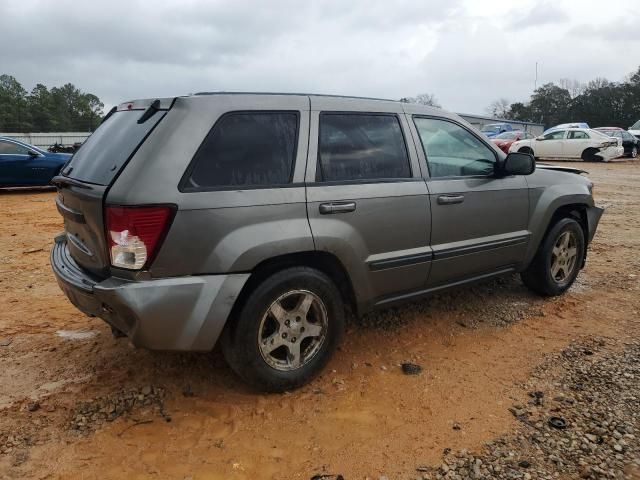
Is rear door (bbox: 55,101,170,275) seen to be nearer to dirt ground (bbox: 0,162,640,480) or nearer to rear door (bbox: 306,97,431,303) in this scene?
dirt ground (bbox: 0,162,640,480)

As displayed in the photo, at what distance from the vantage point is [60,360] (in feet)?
11.5

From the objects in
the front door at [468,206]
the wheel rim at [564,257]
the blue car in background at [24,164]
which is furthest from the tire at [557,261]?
the blue car in background at [24,164]

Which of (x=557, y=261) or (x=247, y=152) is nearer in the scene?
(x=247, y=152)

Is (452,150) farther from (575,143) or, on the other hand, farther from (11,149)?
(575,143)

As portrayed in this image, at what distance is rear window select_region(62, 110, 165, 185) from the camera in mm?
2752

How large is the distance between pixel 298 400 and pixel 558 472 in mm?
1421

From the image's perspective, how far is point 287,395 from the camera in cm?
A: 307

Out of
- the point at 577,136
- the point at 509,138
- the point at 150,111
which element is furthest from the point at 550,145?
the point at 150,111

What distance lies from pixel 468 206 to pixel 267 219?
172 centimetres

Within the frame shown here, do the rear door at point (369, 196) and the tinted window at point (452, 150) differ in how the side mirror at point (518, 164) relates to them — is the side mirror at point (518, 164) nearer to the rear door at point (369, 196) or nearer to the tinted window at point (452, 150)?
the tinted window at point (452, 150)

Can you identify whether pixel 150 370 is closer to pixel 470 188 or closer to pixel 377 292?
pixel 377 292

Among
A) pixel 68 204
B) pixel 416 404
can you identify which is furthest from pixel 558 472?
pixel 68 204

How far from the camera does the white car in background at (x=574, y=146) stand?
71.8 feet

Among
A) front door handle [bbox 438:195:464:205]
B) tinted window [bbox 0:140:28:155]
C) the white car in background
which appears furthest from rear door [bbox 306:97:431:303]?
the white car in background
